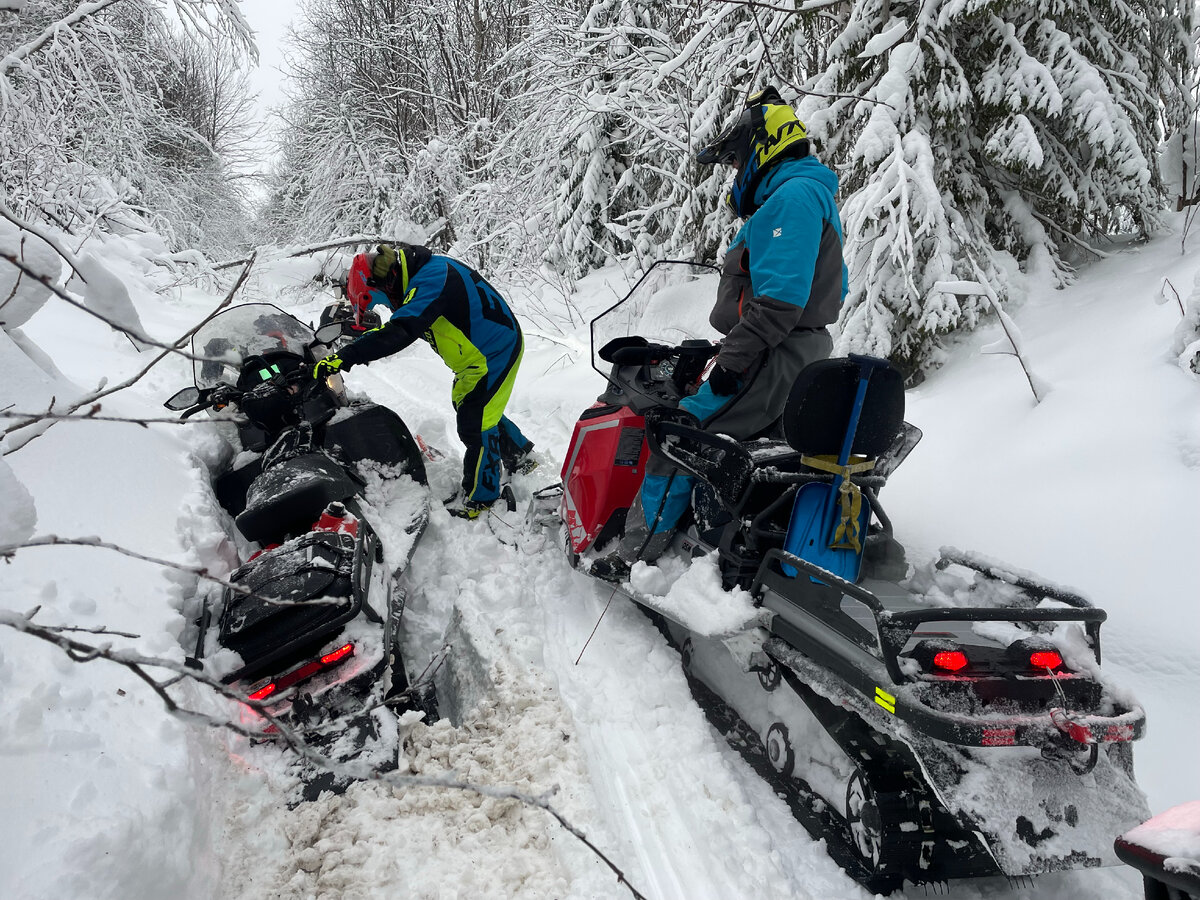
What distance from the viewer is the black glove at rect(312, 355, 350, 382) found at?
12.2ft

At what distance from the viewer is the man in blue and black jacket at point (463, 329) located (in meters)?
4.20

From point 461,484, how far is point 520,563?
3.50 ft

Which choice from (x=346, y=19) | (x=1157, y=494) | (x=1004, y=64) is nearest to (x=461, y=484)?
(x=1157, y=494)

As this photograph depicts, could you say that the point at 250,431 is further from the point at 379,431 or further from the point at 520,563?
the point at 520,563

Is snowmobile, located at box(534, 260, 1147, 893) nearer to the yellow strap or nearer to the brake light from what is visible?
the yellow strap

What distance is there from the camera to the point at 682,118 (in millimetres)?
7719

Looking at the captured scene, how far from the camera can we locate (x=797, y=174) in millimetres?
2670

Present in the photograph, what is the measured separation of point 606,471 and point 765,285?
1263 mm

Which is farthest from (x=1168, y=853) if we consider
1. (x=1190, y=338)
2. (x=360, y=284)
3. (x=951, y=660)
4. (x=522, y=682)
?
(x=360, y=284)

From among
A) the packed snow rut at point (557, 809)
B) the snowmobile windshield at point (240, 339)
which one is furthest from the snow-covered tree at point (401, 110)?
the packed snow rut at point (557, 809)

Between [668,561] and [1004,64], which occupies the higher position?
[1004,64]

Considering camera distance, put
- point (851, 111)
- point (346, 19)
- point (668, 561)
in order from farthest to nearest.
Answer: point (346, 19), point (851, 111), point (668, 561)

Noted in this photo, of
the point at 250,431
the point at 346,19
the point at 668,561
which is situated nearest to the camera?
the point at 668,561

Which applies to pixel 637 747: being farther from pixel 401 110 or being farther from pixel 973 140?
pixel 401 110
